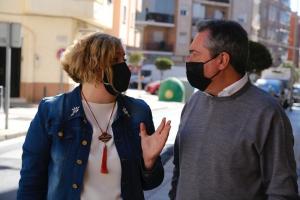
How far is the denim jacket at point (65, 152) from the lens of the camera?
3.17 meters

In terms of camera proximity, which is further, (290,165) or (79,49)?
(79,49)

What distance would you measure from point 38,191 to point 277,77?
132ft

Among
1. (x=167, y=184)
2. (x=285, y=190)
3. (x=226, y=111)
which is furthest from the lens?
(x=167, y=184)

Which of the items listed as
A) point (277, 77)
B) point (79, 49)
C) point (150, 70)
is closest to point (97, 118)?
point (79, 49)

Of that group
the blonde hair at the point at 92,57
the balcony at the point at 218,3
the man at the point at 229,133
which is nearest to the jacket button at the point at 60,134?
the blonde hair at the point at 92,57

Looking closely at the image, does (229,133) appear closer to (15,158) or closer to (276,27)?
(15,158)

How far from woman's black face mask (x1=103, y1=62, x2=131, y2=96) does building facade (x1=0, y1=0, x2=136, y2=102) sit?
2469 centimetres

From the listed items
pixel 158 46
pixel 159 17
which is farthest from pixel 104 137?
pixel 159 17

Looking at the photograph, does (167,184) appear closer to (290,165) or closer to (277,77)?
(290,165)

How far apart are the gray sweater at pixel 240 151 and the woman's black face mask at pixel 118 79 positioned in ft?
1.35

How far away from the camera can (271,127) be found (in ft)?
9.78

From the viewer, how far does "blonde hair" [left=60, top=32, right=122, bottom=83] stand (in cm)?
321

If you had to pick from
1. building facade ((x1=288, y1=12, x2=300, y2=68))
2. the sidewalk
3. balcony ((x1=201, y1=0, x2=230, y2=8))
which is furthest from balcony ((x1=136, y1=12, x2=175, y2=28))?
building facade ((x1=288, y1=12, x2=300, y2=68))

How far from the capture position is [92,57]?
3.21 m
